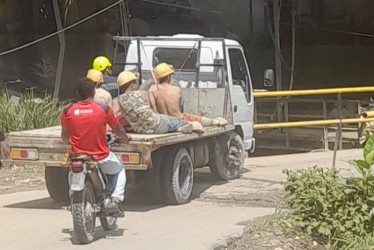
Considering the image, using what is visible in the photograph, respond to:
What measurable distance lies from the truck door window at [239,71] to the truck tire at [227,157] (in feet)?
2.71

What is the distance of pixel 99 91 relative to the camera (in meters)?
10.3

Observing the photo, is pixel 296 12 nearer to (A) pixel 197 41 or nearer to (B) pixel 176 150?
(A) pixel 197 41

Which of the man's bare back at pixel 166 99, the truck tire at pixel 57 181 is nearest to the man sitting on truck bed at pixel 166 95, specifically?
the man's bare back at pixel 166 99

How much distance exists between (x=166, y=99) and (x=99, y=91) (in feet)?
3.06

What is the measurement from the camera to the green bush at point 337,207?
7.66 metres

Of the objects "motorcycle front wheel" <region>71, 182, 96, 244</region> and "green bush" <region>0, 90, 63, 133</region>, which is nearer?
"motorcycle front wheel" <region>71, 182, 96, 244</region>

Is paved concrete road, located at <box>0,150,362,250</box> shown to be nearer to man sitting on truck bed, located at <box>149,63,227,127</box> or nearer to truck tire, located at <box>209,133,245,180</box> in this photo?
truck tire, located at <box>209,133,245,180</box>

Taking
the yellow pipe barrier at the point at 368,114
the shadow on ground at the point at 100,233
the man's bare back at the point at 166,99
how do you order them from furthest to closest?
the yellow pipe barrier at the point at 368,114 → the man's bare back at the point at 166,99 → the shadow on ground at the point at 100,233

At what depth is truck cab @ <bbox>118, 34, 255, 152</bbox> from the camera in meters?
11.9

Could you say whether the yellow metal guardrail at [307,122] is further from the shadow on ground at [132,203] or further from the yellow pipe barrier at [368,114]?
the shadow on ground at [132,203]

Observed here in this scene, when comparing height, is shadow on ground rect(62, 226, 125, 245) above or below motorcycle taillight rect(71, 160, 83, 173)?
below

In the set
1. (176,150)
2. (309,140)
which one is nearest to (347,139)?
(309,140)

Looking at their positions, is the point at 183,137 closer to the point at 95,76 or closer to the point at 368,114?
the point at 95,76

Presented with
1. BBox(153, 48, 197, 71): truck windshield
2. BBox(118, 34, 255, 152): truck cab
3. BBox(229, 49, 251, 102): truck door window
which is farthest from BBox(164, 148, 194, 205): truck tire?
BBox(229, 49, 251, 102): truck door window
